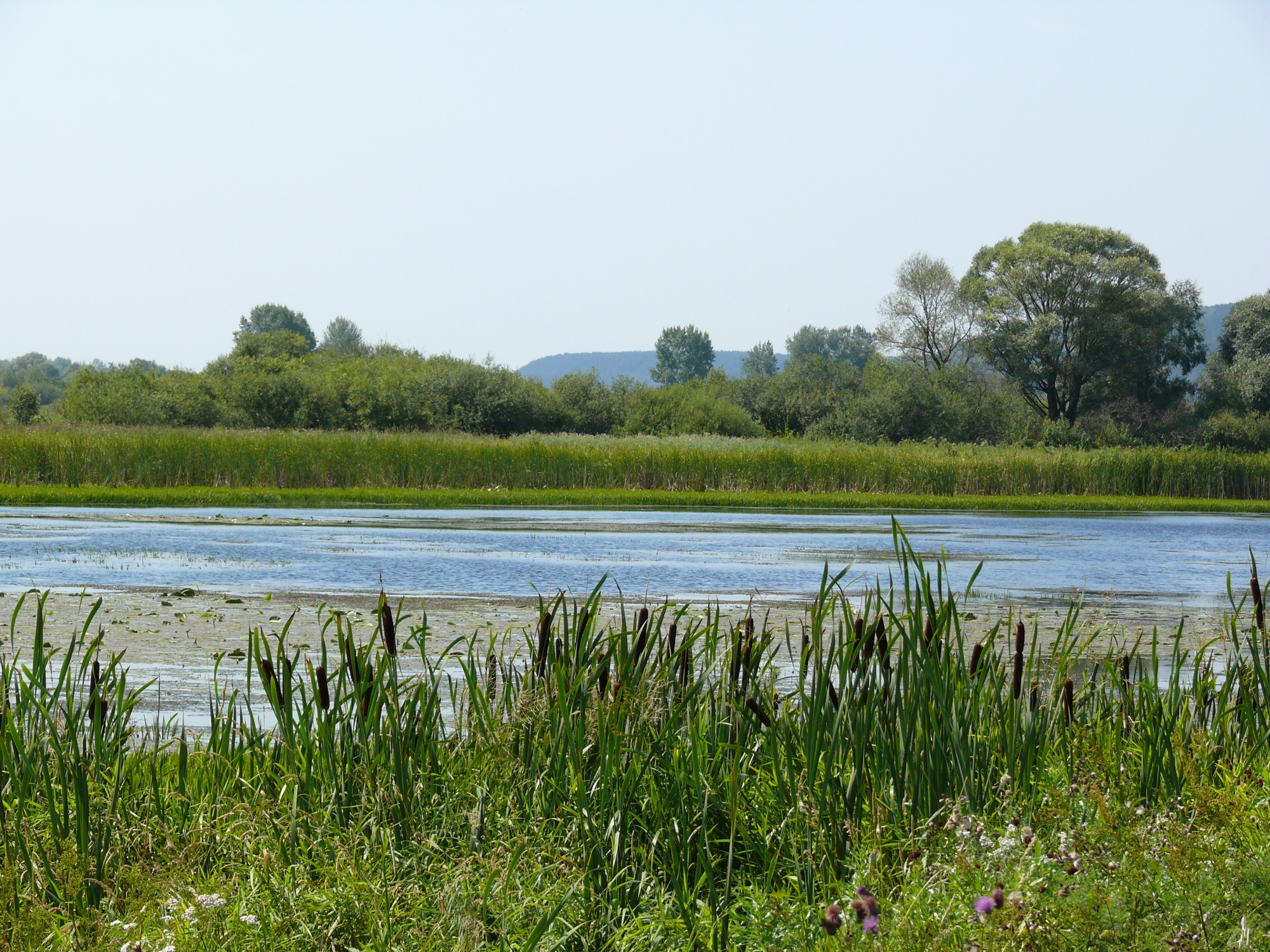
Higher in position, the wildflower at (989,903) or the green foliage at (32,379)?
the green foliage at (32,379)

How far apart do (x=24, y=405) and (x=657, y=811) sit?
5024 centimetres

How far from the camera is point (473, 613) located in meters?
9.52

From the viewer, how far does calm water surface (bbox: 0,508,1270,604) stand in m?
11.8

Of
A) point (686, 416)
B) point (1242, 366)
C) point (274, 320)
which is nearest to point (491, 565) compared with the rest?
point (686, 416)

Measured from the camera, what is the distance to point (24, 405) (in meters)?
46.8

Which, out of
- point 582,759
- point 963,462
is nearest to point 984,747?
point 582,759

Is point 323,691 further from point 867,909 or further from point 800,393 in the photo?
point 800,393

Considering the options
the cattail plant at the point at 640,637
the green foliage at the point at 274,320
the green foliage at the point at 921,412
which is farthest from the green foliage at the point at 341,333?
the cattail plant at the point at 640,637

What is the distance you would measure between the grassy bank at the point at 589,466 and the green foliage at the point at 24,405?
1661cm

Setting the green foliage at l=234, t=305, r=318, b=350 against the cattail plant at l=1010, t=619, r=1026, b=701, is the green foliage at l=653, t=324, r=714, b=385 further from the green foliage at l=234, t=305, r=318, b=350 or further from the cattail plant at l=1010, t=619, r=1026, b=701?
the cattail plant at l=1010, t=619, r=1026, b=701

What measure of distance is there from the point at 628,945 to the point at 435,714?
4.90 ft

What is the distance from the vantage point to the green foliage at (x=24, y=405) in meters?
45.6

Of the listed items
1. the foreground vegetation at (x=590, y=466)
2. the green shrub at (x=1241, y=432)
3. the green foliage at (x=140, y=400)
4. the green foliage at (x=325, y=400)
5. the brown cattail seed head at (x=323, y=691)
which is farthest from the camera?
the green shrub at (x=1241, y=432)

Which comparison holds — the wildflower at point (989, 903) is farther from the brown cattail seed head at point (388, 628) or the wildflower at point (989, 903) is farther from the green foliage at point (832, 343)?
the green foliage at point (832, 343)
